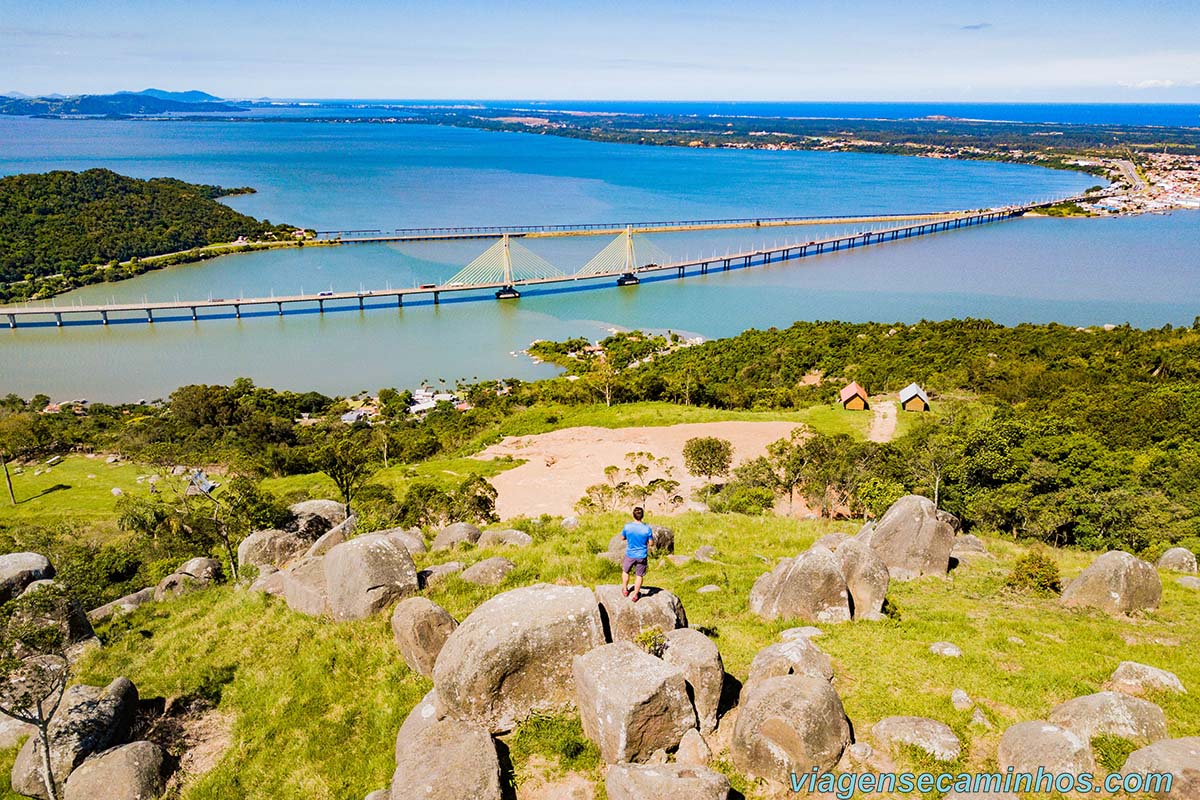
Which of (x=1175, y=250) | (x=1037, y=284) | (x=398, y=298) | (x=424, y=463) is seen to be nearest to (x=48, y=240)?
(x=398, y=298)

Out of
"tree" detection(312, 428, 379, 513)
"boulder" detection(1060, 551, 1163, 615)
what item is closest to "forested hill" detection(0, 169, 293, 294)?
"tree" detection(312, 428, 379, 513)

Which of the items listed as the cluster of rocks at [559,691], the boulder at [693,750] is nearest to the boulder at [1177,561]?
the cluster of rocks at [559,691]

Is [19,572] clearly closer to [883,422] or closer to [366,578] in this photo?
[366,578]

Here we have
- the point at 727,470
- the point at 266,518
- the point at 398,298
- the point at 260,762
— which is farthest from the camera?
the point at 398,298

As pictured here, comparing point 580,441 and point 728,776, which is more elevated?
point 728,776

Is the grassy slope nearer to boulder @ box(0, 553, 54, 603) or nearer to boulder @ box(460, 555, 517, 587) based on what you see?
boulder @ box(460, 555, 517, 587)

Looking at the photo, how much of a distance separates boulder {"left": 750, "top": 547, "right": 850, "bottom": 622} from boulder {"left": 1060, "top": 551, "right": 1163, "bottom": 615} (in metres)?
4.39

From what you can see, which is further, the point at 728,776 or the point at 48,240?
the point at 48,240

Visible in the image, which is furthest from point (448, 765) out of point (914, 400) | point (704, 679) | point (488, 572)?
point (914, 400)

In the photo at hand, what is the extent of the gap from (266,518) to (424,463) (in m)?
15.4

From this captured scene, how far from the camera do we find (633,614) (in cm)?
1006

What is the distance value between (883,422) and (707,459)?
13.1 m

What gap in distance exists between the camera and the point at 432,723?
866 cm

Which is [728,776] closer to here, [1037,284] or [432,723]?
[432,723]
